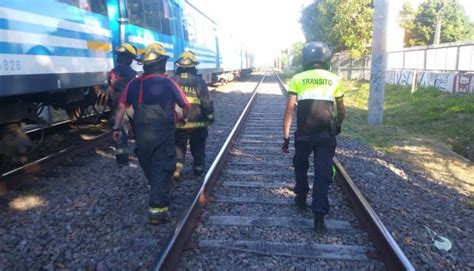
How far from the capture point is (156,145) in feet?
15.7

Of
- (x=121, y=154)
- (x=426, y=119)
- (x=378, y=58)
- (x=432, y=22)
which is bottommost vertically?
(x=426, y=119)

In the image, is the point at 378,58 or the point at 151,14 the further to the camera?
the point at 378,58

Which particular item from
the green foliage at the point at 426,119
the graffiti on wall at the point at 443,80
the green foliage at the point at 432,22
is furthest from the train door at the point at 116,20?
the green foliage at the point at 432,22

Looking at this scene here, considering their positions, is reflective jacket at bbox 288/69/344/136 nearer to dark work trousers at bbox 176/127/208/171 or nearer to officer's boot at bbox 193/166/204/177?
dark work trousers at bbox 176/127/208/171

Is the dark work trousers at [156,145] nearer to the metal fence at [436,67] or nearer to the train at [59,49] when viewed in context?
the train at [59,49]

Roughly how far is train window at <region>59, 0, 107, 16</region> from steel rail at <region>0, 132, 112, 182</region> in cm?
230

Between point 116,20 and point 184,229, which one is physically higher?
point 116,20

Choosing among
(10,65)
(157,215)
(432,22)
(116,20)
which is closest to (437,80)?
(116,20)

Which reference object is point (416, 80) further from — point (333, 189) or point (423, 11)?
point (423, 11)

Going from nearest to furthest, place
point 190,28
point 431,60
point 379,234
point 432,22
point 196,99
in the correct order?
point 379,234, point 196,99, point 190,28, point 431,60, point 432,22

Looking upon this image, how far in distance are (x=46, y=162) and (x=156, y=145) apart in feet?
9.53

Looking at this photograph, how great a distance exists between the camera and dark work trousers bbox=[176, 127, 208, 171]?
6.18m

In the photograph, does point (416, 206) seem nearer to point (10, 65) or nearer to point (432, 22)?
point (10, 65)

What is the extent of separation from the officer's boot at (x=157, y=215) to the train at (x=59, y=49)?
212cm
